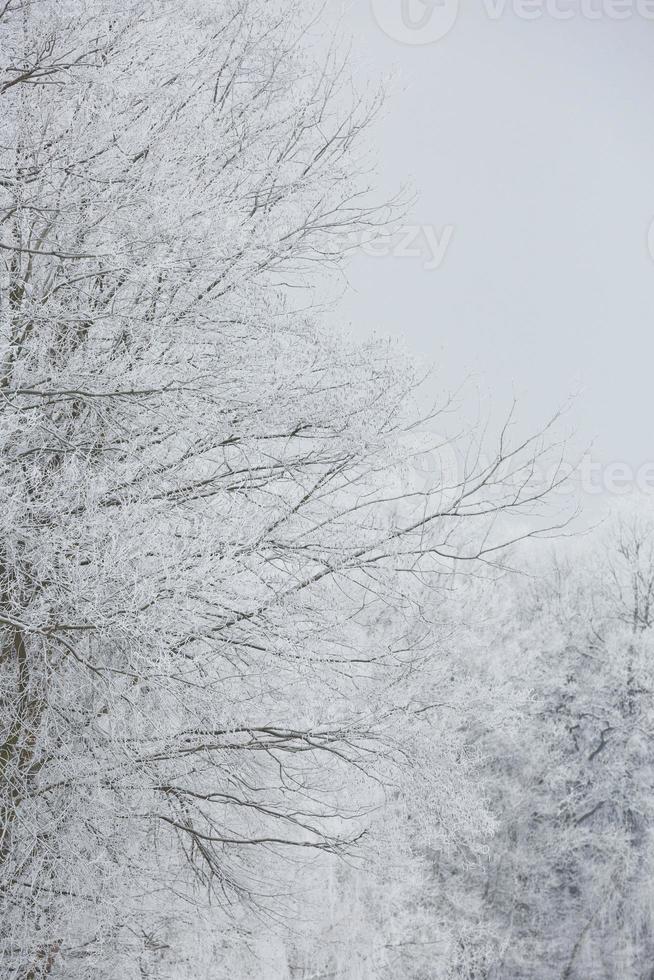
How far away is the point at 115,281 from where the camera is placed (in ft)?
14.1

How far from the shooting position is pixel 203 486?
414 cm

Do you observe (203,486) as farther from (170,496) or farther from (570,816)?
(570,816)

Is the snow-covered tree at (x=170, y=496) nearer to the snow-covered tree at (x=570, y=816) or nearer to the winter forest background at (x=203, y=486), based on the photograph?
the winter forest background at (x=203, y=486)

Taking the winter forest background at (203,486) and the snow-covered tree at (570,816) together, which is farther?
the snow-covered tree at (570,816)

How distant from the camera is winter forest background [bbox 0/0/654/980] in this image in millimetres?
3672

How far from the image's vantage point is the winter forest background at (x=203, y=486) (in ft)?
12.0

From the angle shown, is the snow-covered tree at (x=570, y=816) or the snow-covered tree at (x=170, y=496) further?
the snow-covered tree at (x=570, y=816)

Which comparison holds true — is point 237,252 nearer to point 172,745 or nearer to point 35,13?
point 35,13

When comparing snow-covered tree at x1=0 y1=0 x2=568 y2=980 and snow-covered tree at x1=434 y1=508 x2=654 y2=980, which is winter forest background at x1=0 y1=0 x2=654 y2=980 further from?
snow-covered tree at x1=434 y1=508 x2=654 y2=980

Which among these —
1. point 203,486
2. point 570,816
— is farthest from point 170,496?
point 570,816

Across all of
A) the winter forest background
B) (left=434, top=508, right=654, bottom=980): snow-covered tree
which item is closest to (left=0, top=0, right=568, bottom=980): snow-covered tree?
the winter forest background

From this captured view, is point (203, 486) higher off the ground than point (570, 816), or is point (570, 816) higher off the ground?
point (570, 816)

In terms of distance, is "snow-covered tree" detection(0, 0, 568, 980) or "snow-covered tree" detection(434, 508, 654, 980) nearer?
"snow-covered tree" detection(0, 0, 568, 980)

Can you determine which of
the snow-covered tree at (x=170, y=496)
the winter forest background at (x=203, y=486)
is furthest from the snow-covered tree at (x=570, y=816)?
the snow-covered tree at (x=170, y=496)
